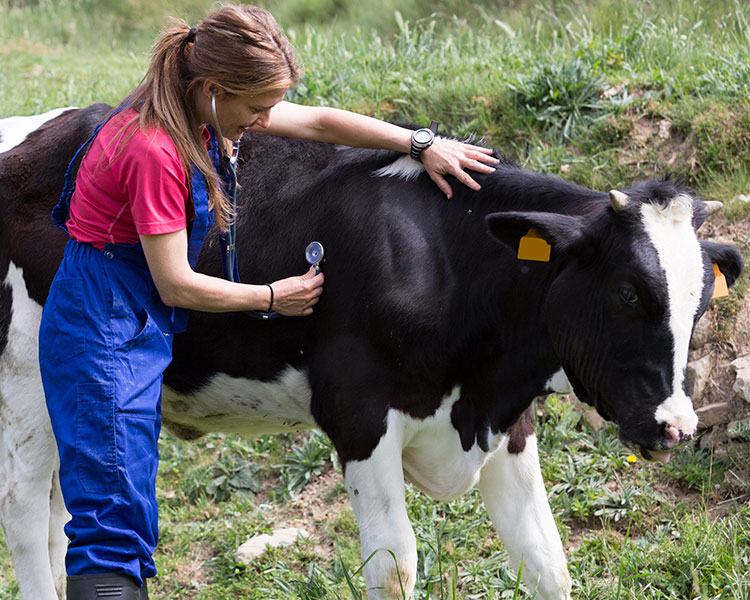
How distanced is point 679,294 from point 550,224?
19.6 inches

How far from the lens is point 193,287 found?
3.25 metres

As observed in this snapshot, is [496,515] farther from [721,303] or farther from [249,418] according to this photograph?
[721,303]

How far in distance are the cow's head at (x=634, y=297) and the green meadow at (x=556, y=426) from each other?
0.66 meters

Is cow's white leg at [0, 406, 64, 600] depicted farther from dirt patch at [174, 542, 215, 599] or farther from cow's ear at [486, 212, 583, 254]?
cow's ear at [486, 212, 583, 254]

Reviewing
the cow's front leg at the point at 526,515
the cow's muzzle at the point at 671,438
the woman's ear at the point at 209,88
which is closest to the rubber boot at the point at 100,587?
the woman's ear at the point at 209,88

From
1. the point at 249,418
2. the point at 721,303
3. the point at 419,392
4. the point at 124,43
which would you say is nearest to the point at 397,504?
the point at 419,392

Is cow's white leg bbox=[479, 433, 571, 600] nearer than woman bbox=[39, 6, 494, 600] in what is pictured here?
No

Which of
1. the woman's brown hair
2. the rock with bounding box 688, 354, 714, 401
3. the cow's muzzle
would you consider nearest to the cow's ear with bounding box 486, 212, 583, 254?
the cow's muzzle

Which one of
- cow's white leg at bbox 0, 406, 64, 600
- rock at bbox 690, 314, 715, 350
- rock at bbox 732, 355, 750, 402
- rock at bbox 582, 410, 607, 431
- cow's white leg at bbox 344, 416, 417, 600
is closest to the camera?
cow's white leg at bbox 344, 416, 417, 600

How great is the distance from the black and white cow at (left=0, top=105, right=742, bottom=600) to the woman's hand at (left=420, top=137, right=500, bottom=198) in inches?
2.3

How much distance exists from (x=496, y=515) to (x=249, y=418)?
1137 millimetres

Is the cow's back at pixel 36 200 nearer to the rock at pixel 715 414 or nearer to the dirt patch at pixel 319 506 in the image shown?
the dirt patch at pixel 319 506

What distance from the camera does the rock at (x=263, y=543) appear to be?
201 inches

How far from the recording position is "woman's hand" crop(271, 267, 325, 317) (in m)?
3.65
